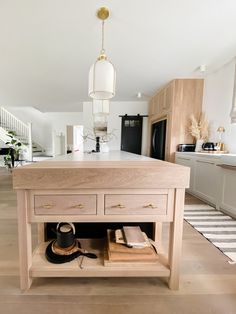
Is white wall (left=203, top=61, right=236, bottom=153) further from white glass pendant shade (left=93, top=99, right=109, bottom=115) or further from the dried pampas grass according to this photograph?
white glass pendant shade (left=93, top=99, right=109, bottom=115)

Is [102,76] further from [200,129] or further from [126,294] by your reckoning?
[200,129]

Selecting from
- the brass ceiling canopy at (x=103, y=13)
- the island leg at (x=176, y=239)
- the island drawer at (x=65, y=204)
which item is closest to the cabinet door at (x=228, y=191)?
the island leg at (x=176, y=239)

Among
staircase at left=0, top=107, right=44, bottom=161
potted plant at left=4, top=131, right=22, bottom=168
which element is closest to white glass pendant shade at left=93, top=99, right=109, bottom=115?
potted plant at left=4, top=131, right=22, bottom=168

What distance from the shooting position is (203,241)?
5.56 ft

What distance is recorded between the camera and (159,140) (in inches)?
177

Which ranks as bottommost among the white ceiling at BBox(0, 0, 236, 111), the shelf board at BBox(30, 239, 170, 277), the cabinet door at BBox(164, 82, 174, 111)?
the shelf board at BBox(30, 239, 170, 277)

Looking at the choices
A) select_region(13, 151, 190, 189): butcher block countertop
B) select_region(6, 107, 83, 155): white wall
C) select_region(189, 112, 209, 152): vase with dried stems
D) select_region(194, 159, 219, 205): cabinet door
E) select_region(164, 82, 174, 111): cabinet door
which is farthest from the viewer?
select_region(6, 107, 83, 155): white wall

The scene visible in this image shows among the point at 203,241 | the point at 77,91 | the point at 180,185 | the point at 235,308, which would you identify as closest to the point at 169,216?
the point at 180,185

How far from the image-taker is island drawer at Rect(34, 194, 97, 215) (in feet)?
3.21

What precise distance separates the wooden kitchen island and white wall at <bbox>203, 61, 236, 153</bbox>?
2.50m

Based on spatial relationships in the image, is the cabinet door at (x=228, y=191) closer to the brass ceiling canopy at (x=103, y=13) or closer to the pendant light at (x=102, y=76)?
the pendant light at (x=102, y=76)

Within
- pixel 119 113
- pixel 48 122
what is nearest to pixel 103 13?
pixel 119 113

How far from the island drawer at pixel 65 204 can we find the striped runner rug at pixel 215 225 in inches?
53.0

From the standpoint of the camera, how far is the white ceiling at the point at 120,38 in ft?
6.53
